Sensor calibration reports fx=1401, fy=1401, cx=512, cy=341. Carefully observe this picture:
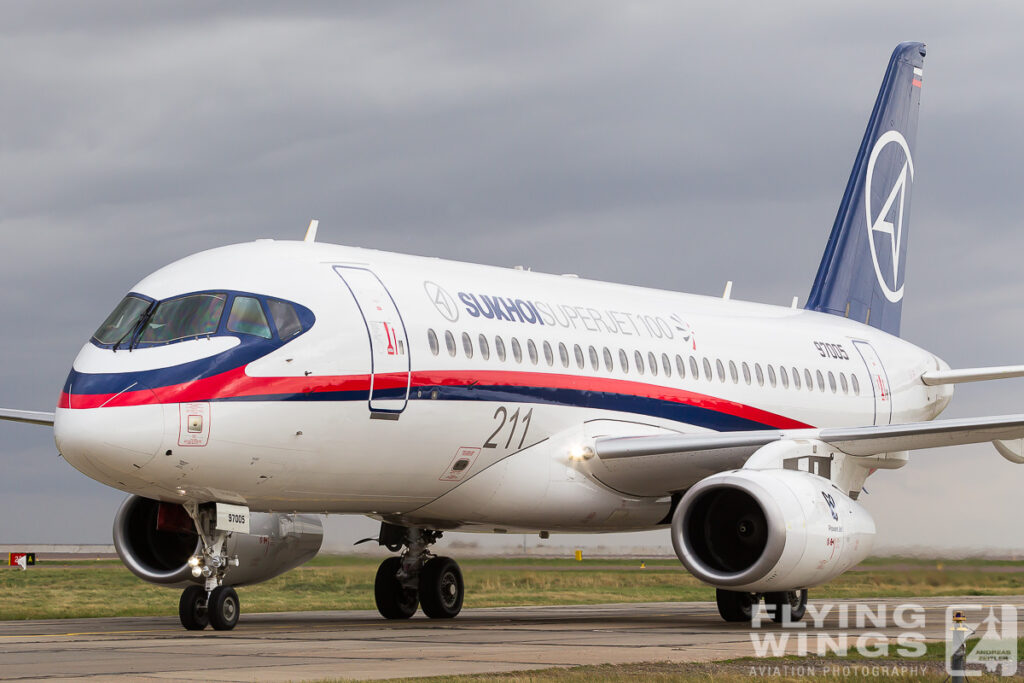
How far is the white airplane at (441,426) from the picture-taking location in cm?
1407

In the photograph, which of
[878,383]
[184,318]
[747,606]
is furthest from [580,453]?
[878,383]

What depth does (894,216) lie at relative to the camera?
2898 cm

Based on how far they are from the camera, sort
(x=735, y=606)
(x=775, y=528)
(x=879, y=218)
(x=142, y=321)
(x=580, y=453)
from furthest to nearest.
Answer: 1. (x=879, y=218)
2. (x=735, y=606)
3. (x=580, y=453)
4. (x=775, y=528)
5. (x=142, y=321)

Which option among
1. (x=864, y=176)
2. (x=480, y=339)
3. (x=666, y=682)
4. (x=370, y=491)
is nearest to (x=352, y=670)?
(x=666, y=682)

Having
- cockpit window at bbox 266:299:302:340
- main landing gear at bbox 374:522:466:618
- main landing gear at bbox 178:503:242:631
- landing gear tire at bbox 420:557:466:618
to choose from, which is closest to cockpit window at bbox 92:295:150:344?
cockpit window at bbox 266:299:302:340

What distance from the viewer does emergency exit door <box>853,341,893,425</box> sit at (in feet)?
79.9

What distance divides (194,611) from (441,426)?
11.1 ft

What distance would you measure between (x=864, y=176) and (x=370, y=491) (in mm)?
15576

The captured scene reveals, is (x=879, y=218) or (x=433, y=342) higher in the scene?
(x=879, y=218)

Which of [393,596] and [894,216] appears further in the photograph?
[894,216]

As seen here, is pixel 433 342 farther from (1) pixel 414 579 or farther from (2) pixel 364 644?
(1) pixel 414 579

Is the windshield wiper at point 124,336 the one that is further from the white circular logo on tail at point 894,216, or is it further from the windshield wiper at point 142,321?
the white circular logo on tail at point 894,216

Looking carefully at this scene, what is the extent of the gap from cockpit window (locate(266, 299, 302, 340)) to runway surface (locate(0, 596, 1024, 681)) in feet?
10.3

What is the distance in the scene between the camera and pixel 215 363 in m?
14.0
